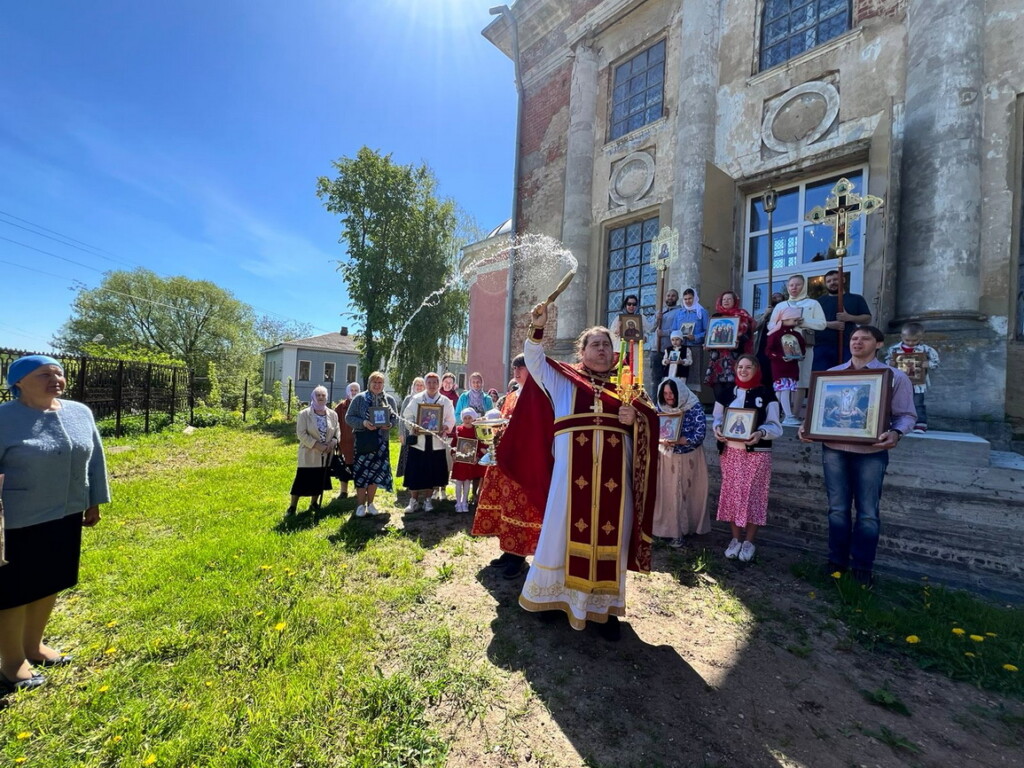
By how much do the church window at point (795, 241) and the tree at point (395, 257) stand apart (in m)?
13.4

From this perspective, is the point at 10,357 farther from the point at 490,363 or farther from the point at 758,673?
the point at 758,673

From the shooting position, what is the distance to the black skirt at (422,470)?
661cm

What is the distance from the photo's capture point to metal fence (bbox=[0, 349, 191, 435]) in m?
12.1

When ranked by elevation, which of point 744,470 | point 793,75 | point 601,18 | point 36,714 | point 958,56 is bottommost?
point 36,714

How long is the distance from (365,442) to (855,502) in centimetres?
553

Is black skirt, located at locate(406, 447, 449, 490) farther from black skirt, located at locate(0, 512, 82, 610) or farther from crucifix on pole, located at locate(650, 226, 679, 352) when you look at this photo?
crucifix on pole, located at locate(650, 226, 679, 352)

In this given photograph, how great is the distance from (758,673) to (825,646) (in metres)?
0.72

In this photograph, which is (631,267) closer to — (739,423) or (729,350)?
(729,350)

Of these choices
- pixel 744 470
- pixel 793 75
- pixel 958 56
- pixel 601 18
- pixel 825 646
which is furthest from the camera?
pixel 601 18

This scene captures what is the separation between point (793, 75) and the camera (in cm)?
791

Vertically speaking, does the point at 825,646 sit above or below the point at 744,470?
below

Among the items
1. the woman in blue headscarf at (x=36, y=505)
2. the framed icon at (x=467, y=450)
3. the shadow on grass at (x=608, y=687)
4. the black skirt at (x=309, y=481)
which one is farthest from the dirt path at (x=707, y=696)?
the black skirt at (x=309, y=481)

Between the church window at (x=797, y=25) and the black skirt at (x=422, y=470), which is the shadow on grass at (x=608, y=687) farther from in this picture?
the church window at (x=797, y=25)

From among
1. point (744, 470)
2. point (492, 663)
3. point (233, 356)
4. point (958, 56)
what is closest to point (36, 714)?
point (492, 663)
